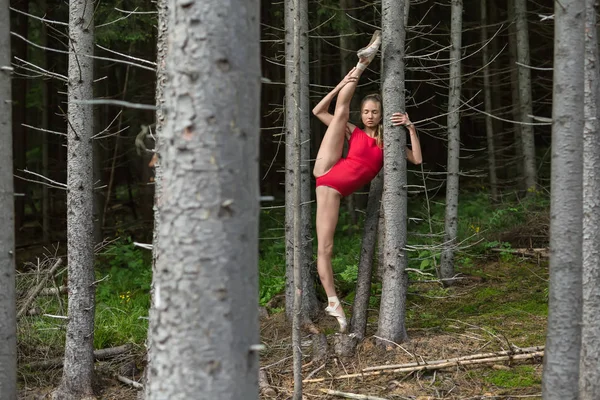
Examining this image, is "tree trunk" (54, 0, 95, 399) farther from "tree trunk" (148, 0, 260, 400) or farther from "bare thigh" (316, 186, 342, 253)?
"tree trunk" (148, 0, 260, 400)

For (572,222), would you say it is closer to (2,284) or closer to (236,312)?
(236,312)

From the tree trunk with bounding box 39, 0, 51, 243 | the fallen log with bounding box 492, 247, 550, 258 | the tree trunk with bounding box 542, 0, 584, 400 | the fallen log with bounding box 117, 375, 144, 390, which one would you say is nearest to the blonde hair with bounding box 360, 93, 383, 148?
the tree trunk with bounding box 542, 0, 584, 400

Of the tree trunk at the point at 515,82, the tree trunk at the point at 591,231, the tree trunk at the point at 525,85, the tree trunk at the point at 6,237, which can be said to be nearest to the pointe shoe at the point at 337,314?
the tree trunk at the point at 591,231

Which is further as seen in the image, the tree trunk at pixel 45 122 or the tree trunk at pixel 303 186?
the tree trunk at pixel 45 122

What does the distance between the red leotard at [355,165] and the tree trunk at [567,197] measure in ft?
10.3

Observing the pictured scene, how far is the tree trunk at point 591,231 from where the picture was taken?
5.54 m

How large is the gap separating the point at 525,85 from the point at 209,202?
12453 millimetres

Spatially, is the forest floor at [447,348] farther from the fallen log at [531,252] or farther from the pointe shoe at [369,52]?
the pointe shoe at [369,52]

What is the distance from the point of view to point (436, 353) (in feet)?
23.7

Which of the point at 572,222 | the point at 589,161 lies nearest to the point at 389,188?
the point at 589,161

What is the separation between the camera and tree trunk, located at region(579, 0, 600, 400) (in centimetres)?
554

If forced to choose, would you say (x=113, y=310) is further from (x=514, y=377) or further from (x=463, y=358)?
(x=514, y=377)

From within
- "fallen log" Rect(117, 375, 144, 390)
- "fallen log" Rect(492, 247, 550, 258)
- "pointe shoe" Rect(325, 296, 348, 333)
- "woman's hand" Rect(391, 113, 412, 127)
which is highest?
"woman's hand" Rect(391, 113, 412, 127)

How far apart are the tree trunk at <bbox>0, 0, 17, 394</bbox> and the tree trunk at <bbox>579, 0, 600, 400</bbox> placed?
4.34 m
